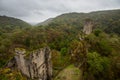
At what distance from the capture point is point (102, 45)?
29109 mm

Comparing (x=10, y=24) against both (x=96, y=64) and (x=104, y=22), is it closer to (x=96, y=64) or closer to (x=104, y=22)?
(x=104, y=22)

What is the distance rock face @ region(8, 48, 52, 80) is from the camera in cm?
2003

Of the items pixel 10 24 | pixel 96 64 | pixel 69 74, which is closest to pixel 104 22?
pixel 10 24

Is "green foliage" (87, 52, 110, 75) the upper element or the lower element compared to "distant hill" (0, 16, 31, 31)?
lower

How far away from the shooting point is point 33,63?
20.1m

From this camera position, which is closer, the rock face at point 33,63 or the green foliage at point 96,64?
the rock face at point 33,63

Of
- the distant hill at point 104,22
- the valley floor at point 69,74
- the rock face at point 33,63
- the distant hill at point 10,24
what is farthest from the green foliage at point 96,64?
the distant hill at point 10,24

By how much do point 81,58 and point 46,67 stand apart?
845 centimetres

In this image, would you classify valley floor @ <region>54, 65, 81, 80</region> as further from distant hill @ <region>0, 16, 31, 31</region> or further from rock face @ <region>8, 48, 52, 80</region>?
distant hill @ <region>0, 16, 31, 31</region>

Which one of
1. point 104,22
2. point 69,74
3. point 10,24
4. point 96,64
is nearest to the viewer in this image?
point 96,64

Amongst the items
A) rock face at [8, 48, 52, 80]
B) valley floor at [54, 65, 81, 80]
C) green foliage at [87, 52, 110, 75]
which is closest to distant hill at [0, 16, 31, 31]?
valley floor at [54, 65, 81, 80]

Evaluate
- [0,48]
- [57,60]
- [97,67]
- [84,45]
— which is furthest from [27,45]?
[97,67]

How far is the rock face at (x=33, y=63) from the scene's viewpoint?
20031 millimetres

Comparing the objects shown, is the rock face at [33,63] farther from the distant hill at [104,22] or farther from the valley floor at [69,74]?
the distant hill at [104,22]
